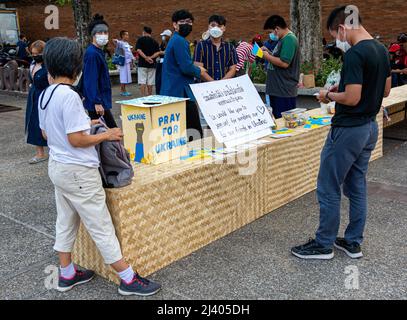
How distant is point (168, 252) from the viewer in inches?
136

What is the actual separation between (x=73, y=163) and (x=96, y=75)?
244 cm

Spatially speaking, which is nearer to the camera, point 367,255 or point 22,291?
point 22,291

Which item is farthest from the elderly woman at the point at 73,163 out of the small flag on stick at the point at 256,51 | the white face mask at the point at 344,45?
the small flag on stick at the point at 256,51

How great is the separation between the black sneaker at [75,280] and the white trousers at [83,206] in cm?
24

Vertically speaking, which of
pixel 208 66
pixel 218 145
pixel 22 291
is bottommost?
pixel 22 291

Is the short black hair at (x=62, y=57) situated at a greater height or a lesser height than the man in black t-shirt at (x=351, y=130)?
greater

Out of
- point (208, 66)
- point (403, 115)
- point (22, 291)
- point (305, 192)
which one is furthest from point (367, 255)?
point (403, 115)

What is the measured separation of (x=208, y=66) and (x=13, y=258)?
10.4 feet

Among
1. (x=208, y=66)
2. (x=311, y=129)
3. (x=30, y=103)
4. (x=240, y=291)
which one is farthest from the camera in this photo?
(x=30, y=103)

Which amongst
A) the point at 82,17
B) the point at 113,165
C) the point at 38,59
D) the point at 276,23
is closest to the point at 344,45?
the point at 113,165

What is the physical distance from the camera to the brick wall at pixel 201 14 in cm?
1817

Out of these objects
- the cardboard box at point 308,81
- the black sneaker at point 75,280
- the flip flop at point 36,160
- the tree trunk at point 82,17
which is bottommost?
the black sneaker at point 75,280

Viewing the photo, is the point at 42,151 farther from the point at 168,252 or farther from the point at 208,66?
the point at 168,252

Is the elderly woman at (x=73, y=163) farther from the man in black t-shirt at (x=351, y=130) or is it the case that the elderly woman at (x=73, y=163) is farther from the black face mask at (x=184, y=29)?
the black face mask at (x=184, y=29)
